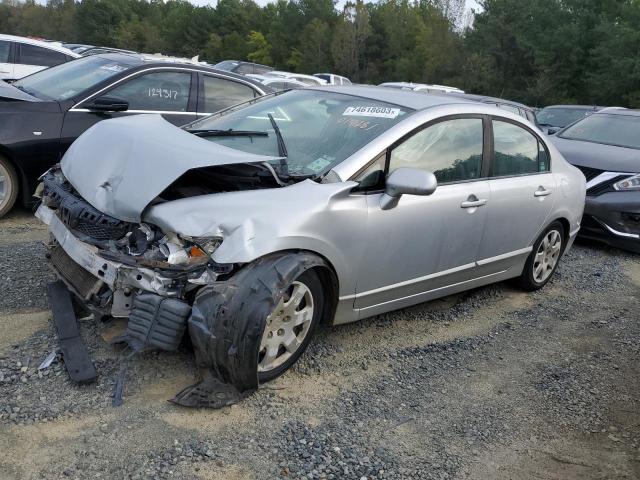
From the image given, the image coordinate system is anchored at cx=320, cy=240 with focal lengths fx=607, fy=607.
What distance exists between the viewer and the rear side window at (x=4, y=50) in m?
Answer: 10.6

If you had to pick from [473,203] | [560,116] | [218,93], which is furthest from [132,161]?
[560,116]

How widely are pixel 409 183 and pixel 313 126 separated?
948 mm

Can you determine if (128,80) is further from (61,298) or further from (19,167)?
(61,298)

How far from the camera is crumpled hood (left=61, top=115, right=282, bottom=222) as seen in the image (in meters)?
3.26

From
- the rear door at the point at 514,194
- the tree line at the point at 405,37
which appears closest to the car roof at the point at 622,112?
the rear door at the point at 514,194

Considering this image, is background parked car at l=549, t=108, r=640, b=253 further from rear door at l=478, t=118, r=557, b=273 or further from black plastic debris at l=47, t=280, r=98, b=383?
black plastic debris at l=47, t=280, r=98, b=383

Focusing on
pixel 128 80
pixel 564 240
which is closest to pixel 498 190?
pixel 564 240

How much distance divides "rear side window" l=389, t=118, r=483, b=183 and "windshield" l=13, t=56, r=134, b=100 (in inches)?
143

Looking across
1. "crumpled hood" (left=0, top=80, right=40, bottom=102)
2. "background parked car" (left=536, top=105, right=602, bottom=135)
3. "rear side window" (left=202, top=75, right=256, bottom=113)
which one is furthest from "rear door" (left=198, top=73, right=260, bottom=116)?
"background parked car" (left=536, top=105, right=602, bottom=135)

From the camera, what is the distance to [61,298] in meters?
3.83

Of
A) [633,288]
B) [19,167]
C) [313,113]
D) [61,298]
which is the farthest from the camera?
[633,288]

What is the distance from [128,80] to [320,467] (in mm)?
4741

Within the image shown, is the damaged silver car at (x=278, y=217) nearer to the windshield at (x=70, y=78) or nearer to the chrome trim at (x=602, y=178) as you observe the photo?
the windshield at (x=70, y=78)

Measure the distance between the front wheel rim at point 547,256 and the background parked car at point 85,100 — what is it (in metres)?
3.63
